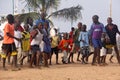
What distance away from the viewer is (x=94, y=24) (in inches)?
570

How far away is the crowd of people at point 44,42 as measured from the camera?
13.1 m

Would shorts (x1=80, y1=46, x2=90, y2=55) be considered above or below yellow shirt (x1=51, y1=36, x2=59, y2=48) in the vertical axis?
below

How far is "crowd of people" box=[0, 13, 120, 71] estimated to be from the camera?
43.0ft

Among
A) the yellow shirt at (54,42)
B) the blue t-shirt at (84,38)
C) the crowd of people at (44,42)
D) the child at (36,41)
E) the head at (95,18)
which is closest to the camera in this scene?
the crowd of people at (44,42)

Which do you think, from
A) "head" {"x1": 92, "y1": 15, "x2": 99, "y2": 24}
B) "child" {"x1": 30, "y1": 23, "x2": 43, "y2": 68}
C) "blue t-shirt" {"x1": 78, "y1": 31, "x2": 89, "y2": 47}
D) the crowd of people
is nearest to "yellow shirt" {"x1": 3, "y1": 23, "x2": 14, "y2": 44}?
the crowd of people

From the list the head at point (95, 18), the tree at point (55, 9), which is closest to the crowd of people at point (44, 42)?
the head at point (95, 18)

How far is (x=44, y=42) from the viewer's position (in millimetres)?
14023

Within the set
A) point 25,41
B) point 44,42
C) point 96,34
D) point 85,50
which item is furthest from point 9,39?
point 85,50

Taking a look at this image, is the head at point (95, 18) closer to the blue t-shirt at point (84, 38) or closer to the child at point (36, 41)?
the blue t-shirt at point (84, 38)

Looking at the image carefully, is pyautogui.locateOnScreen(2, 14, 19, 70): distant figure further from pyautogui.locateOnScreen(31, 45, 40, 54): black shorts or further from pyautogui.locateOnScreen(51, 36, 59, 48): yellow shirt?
pyautogui.locateOnScreen(51, 36, 59, 48): yellow shirt

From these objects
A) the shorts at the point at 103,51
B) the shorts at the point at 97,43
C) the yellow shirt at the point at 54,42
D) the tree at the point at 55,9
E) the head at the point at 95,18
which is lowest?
the shorts at the point at 103,51

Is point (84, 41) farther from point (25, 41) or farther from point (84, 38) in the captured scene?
point (25, 41)

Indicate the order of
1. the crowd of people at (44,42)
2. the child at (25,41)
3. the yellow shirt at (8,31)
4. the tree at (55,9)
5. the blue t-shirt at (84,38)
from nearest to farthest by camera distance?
the yellow shirt at (8,31) → the crowd of people at (44,42) → the child at (25,41) → the blue t-shirt at (84,38) → the tree at (55,9)

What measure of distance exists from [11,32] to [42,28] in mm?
1216
